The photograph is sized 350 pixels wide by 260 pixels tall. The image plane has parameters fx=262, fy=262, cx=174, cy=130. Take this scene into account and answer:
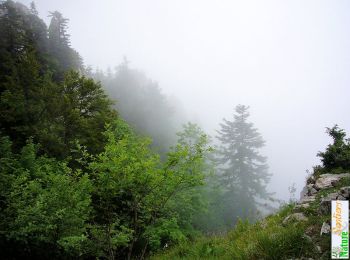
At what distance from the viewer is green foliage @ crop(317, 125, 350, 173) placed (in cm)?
1086

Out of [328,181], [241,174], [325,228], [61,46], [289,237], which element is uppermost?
[61,46]

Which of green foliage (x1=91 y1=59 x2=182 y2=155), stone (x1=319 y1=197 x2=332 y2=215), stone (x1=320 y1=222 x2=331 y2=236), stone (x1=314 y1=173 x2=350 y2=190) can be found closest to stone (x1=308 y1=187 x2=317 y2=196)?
stone (x1=314 y1=173 x2=350 y2=190)

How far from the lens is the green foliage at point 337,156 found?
10859mm

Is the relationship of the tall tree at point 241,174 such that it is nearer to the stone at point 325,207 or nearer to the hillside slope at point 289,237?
the hillside slope at point 289,237

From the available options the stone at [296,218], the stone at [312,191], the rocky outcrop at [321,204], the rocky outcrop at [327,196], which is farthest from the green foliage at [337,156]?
the stone at [296,218]

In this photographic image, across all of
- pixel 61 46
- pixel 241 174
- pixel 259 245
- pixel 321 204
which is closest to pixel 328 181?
pixel 321 204

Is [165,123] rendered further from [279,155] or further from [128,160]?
[279,155]

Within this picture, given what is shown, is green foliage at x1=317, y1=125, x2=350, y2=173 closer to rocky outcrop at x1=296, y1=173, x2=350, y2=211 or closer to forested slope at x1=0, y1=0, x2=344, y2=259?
forested slope at x1=0, y1=0, x2=344, y2=259

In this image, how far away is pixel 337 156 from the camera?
11.1m

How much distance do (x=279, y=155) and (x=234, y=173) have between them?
173 m

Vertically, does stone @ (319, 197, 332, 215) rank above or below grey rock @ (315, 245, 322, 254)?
above

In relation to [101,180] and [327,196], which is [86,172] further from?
[327,196]

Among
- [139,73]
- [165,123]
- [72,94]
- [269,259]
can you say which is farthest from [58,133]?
[139,73]

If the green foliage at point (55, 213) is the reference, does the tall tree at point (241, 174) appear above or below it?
above
